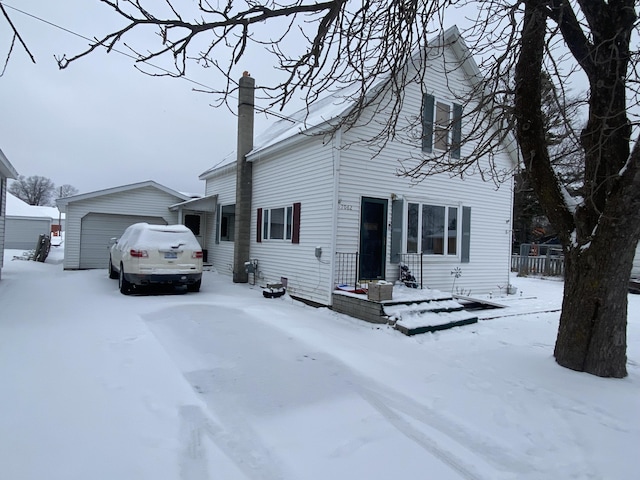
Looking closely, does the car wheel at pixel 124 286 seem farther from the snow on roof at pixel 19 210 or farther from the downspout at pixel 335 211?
the snow on roof at pixel 19 210

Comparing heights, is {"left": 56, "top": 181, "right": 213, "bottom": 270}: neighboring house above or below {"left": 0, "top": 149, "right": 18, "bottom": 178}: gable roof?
below

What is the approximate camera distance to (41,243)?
19078 mm

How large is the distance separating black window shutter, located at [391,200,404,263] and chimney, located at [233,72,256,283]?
16.5 feet

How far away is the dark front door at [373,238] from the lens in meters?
9.31

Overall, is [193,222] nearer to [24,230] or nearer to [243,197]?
[243,197]

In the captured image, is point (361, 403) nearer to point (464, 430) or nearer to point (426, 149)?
point (464, 430)

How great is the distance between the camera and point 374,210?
944 centimetres

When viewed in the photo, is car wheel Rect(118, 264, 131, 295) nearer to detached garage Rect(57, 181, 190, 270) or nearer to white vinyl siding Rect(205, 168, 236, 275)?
white vinyl siding Rect(205, 168, 236, 275)

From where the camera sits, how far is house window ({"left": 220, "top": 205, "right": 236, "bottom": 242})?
14.2 meters

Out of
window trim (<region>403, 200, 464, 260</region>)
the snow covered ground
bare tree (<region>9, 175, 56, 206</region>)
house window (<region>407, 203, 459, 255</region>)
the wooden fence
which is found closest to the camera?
the snow covered ground

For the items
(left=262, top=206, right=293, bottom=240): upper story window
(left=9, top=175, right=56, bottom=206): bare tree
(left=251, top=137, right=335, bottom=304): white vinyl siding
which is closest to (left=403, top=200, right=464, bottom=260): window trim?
(left=251, top=137, right=335, bottom=304): white vinyl siding

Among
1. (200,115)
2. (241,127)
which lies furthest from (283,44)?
(241,127)

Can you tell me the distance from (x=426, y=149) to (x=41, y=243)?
60.2 feet

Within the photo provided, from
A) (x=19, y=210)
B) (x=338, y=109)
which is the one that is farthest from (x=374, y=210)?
(x=19, y=210)
